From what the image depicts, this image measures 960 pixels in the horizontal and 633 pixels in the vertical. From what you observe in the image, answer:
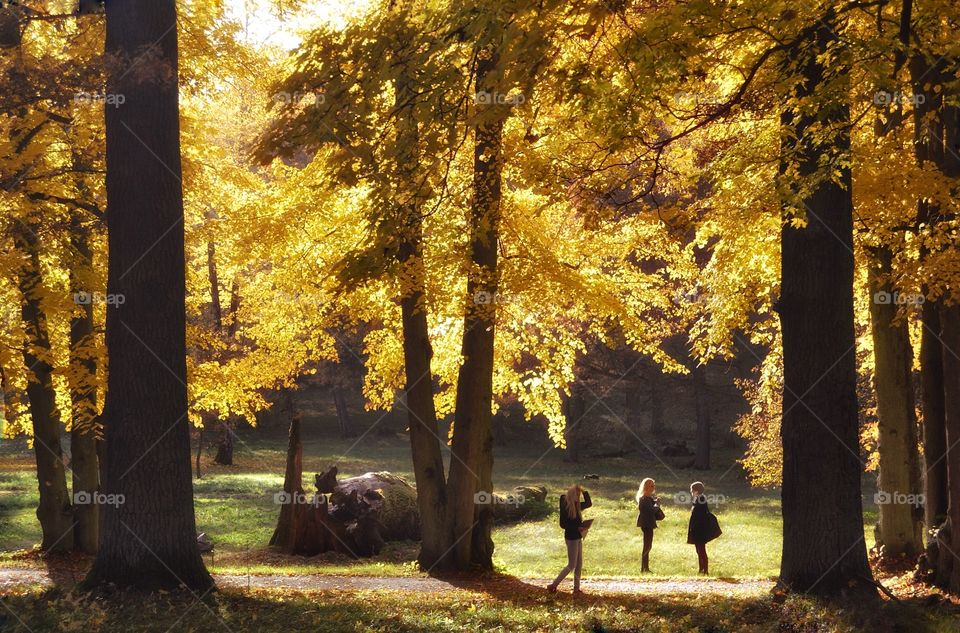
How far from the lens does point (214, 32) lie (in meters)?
14.2

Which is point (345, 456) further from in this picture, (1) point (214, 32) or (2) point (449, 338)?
(1) point (214, 32)

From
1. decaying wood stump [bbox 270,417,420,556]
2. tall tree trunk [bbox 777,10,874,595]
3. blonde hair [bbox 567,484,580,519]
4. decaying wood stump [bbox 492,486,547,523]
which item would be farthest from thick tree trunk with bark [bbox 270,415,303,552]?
tall tree trunk [bbox 777,10,874,595]

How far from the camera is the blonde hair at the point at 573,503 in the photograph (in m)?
12.3

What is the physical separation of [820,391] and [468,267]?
551 cm

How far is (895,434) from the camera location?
1382 cm

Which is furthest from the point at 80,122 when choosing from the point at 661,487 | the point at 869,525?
the point at 661,487

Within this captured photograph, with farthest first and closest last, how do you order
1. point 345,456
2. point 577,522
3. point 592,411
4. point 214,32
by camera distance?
point 592,411 < point 345,456 < point 214,32 < point 577,522

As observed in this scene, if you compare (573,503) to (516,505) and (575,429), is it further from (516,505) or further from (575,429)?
(575,429)

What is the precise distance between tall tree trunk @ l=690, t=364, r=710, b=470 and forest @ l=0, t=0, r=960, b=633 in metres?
15.9

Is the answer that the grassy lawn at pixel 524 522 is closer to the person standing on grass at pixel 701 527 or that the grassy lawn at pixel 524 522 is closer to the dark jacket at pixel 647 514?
the person standing on grass at pixel 701 527

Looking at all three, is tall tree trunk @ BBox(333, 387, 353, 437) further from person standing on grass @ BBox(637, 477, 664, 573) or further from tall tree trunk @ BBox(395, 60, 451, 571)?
tall tree trunk @ BBox(395, 60, 451, 571)

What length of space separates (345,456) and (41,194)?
3040 centimetres

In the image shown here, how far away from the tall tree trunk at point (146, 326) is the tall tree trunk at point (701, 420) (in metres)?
32.1

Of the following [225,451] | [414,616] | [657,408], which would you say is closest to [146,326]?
[414,616]
